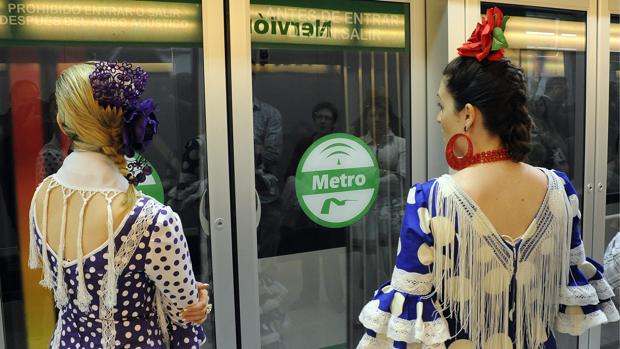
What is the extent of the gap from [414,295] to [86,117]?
100cm

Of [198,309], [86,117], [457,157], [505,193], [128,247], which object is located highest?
[86,117]

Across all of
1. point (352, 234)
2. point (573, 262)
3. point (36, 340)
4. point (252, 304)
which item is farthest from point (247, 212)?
point (573, 262)

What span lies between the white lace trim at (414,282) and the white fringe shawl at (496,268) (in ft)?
0.07

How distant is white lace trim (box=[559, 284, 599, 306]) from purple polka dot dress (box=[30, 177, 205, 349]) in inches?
44.5

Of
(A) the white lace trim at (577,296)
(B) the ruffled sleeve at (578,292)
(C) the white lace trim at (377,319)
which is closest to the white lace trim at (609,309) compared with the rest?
(B) the ruffled sleeve at (578,292)

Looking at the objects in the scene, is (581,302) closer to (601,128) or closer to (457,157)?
(457,157)

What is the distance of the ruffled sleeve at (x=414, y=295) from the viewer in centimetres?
154

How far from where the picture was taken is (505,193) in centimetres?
158

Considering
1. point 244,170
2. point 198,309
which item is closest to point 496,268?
point 198,309

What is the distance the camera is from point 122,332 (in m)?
1.54

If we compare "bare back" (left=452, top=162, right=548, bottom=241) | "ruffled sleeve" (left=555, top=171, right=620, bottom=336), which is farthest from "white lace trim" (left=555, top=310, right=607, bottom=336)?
"bare back" (left=452, top=162, right=548, bottom=241)

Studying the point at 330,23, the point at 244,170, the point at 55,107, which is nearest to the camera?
the point at 55,107

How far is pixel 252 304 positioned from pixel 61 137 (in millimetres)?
1132

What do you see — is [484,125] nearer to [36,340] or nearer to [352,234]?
[352,234]
